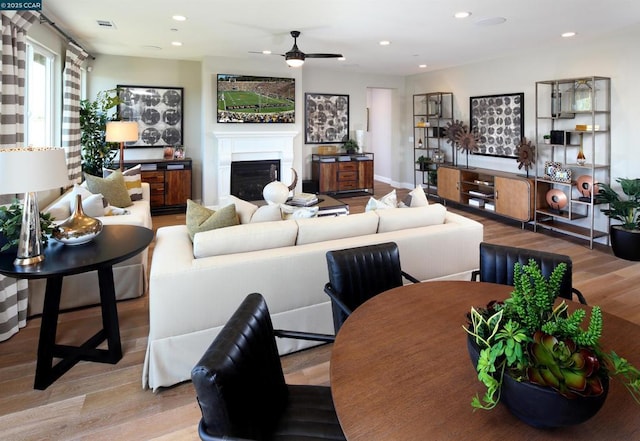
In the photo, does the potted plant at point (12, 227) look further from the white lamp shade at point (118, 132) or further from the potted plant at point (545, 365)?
the white lamp shade at point (118, 132)

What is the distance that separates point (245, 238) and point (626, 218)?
4.51 meters

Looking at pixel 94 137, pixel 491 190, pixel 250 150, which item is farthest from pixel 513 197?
pixel 94 137

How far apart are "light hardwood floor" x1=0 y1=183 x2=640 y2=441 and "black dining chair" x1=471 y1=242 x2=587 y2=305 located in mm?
1132

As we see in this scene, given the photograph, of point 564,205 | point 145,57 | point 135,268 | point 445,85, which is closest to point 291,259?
point 135,268

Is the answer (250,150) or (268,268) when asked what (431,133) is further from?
(268,268)

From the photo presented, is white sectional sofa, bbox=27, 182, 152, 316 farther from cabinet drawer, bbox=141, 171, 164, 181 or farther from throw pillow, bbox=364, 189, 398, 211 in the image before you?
cabinet drawer, bbox=141, 171, 164, 181

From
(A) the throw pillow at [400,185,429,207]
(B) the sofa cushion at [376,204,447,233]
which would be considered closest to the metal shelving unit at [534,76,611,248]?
(A) the throw pillow at [400,185,429,207]

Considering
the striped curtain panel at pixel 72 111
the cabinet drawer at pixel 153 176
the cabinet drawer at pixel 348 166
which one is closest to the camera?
the striped curtain panel at pixel 72 111

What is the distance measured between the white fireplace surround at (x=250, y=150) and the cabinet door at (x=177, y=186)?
565 millimetres

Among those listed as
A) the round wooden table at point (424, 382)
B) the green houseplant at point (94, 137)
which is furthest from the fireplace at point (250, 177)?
the round wooden table at point (424, 382)

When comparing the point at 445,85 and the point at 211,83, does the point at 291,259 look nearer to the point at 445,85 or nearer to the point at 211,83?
the point at 211,83

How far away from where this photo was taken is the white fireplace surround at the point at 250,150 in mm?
Answer: 7168

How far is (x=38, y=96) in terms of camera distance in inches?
187

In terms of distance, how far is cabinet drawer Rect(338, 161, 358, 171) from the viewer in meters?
8.32
